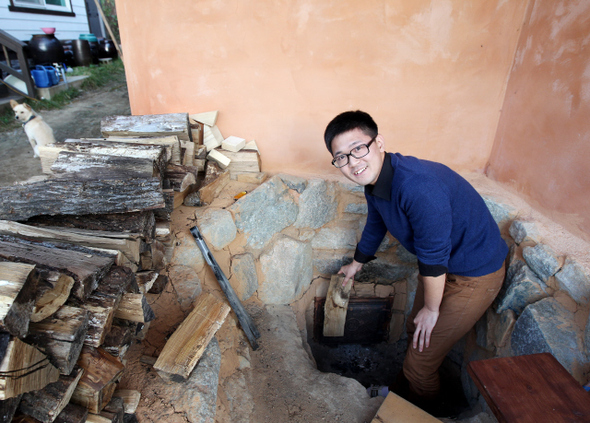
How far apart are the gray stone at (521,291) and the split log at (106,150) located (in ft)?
7.56

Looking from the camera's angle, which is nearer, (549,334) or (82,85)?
(549,334)

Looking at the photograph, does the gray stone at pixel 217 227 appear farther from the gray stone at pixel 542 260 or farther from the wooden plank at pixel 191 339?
the gray stone at pixel 542 260

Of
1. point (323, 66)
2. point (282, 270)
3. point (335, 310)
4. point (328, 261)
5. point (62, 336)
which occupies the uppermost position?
point (323, 66)

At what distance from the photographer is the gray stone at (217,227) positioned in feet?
7.77

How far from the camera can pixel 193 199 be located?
2492mm

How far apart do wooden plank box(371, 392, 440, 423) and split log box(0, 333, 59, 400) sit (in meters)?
1.59

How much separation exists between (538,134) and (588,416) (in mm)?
1786

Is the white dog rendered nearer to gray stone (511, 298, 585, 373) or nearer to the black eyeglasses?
the black eyeglasses

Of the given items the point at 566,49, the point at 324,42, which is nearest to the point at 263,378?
the point at 324,42

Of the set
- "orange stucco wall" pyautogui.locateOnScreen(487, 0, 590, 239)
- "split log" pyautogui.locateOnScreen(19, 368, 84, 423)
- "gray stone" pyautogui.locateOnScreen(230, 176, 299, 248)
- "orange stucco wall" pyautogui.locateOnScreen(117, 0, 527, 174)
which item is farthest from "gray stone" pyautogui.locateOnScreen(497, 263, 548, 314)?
"split log" pyautogui.locateOnScreen(19, 368, 84, 423)

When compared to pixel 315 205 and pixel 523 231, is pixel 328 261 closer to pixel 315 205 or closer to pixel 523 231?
pixel 315 205

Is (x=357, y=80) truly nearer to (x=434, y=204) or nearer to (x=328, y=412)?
(x=434, y=204)

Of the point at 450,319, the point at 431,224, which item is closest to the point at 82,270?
the point at 431,224

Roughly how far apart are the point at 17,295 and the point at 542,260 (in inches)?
99.9
